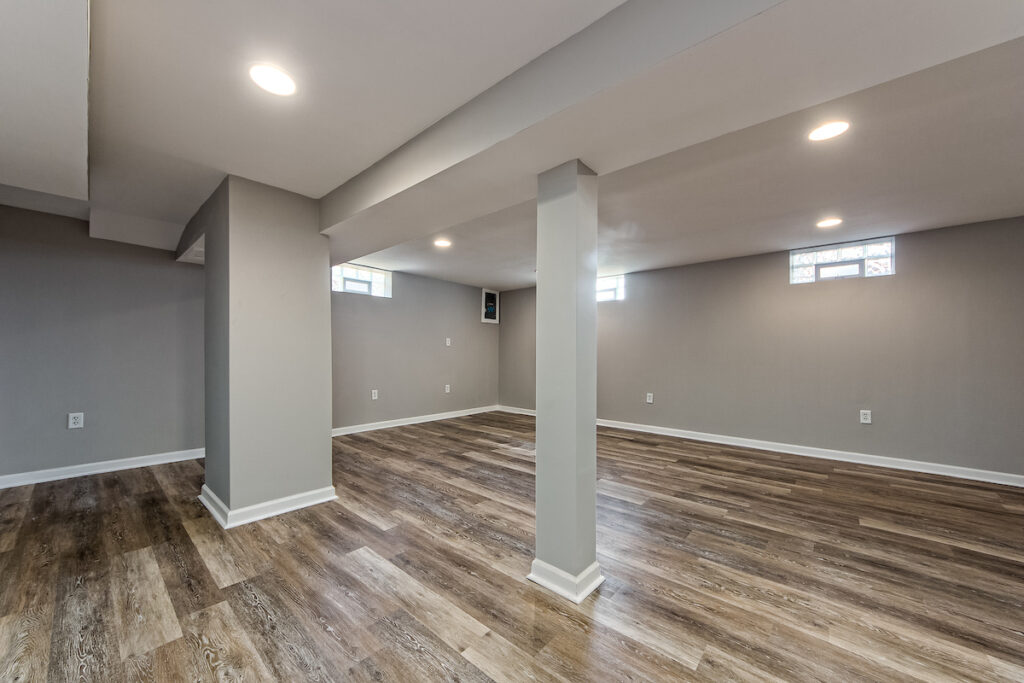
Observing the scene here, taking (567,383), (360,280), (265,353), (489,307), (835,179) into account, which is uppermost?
(835,179)

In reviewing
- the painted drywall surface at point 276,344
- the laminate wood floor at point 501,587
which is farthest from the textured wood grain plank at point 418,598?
the painted drywall surface at point 276,344

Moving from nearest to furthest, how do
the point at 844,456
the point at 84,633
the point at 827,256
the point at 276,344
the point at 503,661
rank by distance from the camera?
the point at 503,661, the point at 84,633, the point at 276,344, the point at 844,456, the point at 827,256

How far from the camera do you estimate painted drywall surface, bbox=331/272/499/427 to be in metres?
5.09

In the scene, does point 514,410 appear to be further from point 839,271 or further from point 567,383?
point 567,383

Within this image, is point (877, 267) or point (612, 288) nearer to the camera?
point (877, 267)

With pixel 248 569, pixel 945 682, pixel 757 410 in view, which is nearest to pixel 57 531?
pixel 248 569

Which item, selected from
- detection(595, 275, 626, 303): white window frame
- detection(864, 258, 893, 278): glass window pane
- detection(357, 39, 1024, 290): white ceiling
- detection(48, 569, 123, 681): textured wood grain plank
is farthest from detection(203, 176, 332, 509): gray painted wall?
detection(864, 258, 893, 278): glass window pane

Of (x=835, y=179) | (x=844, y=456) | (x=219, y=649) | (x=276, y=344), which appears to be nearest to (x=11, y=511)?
(x=276, y=344)

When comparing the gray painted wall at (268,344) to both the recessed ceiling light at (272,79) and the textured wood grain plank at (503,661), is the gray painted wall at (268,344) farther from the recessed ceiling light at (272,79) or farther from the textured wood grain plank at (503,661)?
the textured wood grain plank at (503,661)

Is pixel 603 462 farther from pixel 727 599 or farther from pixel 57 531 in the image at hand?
pixel 57 531

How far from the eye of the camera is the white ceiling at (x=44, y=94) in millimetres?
1075

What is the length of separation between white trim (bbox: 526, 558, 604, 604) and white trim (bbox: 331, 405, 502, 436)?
3370mm

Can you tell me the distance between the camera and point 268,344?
256 cm

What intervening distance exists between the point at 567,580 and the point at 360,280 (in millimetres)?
4661
